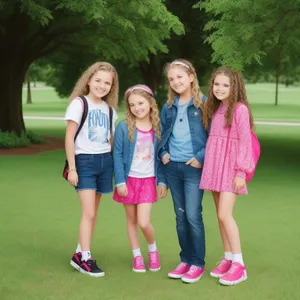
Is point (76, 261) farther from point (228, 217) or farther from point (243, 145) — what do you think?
point (243, 145)

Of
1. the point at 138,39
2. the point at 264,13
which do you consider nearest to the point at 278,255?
the point at 264,13

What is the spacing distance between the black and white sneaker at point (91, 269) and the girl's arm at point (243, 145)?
58.4 inches

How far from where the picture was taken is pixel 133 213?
5461mm

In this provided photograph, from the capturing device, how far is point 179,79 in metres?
5.16

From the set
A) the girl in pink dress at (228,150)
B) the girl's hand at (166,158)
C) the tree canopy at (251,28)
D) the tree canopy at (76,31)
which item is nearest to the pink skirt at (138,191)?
the girl's hand at (166,158)

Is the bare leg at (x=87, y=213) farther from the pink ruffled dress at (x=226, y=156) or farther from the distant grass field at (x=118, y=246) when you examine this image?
the pink ruffled dress at (x=226, y=156)

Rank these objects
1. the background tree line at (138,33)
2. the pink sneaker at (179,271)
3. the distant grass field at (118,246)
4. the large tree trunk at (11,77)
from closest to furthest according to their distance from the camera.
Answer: the distant grass field at (118,246) < the pink sneaker at (179,271) < the background tree line at (138,33) < the large tree trunk at (11,77)

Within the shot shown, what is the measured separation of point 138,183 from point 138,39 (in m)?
12.0

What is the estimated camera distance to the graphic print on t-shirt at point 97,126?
533 cm

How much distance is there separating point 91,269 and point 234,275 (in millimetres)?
1245

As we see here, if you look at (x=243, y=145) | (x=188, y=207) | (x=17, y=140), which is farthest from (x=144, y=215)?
(x=17, y=140)

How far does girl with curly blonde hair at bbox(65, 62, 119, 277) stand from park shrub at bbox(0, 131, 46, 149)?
40.1ft

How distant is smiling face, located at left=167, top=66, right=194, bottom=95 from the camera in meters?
5.16

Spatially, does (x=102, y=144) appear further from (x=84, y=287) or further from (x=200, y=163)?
(x=84, y=287)
